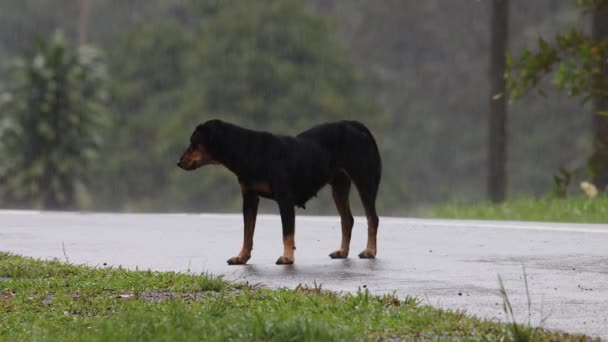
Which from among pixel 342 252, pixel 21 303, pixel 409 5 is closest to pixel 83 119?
pixel 409 5

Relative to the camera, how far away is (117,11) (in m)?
70.6

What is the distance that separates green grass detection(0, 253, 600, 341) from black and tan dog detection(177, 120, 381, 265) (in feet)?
4.13

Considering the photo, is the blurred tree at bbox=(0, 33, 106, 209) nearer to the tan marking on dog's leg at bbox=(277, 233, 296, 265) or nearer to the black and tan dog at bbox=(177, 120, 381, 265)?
the black and tan dog at bbox=(177, 120, 381, 265)

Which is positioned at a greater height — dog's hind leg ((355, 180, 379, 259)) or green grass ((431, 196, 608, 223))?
dog's hind leg ((355, 180, 379, 259))

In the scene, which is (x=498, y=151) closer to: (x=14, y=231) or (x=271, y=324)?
(x=14, y=231)

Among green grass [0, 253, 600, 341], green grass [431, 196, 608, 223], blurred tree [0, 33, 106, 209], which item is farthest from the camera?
blurred tree [0, 33, 106, 209]

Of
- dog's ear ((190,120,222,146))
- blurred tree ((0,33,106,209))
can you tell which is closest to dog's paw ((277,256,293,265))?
dog's ear ((190,120,222,146))

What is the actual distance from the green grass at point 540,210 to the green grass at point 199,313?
9389mm

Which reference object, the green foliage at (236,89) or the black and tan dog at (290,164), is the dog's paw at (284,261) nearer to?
the black and tan dog at (290,164)

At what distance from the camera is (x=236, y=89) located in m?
52.1

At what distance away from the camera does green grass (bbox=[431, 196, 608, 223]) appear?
1922 cm

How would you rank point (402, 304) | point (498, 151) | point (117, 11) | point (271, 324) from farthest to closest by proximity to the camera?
point (117, 11)
point (498, 151)
point (402, 304)
point (271, 324)

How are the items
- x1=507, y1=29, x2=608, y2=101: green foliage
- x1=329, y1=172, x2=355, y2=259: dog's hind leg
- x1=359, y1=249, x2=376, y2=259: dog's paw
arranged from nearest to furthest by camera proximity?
x1=329, y1=172, x2=355, y2=259: dog's hind leg
x1=359, y1=249, x2=376, y2=259: dog's paw
x1=507, y1=29, x2=608, y2=101: green foliage

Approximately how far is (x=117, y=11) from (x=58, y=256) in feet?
191
